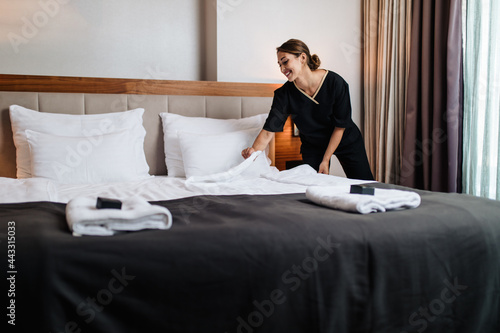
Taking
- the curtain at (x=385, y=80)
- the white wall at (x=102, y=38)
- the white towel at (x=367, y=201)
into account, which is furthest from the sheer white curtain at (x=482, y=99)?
the white wall at (x=102, y=38)

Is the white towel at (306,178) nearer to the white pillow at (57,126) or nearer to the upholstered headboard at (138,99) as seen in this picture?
the upholstered headboard at (138,99)

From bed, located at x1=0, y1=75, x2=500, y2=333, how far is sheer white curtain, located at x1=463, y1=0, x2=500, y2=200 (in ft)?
3.94

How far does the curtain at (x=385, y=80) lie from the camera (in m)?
3.40

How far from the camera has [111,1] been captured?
3213 millimetres

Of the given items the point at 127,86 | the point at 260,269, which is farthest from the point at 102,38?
the point at 260,269

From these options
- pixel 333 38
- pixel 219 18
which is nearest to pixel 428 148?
pixel 333 38

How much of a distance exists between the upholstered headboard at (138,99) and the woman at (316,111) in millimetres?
426

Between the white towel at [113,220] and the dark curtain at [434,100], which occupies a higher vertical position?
the dark curtain at [434,100]

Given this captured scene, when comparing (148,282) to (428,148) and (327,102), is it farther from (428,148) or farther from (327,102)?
(428,148)

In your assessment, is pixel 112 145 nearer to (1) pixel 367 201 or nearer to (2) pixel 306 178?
(2) pixel 306 178

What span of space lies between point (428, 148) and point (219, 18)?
187cm

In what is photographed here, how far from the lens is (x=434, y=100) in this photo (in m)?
2.99

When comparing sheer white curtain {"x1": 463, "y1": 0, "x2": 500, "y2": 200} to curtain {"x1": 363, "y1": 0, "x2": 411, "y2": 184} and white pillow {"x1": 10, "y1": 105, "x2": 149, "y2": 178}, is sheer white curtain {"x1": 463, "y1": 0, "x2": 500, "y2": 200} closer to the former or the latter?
curtain {"x1": 363, "y1": 0, "x2": 411, "y2": 184}

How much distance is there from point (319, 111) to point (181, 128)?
0.95 metres
